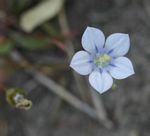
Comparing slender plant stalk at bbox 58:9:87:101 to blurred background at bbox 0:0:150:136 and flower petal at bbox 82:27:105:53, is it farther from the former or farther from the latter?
flower petal at bbox 82:27:105:53

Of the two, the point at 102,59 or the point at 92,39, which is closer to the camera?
the point at 92,39

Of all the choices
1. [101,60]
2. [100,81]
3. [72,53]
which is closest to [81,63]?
[100,81]

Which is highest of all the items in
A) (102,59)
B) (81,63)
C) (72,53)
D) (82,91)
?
(81,63)

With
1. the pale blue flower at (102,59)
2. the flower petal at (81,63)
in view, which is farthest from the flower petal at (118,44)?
the flower petal at (81,63)

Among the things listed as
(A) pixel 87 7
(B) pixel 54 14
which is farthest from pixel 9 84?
(A) pixel 87 7

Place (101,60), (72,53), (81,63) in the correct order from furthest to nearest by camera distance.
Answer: (72,53), (101,60), (81,63)

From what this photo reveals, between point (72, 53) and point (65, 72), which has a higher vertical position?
point (72, 53)

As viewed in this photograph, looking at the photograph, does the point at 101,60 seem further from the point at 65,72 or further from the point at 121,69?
the point at 65,72

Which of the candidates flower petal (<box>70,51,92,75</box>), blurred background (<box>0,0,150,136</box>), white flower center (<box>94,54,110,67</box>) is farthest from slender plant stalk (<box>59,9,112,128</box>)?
flower petal (<box>70,51,92,75</box>)
